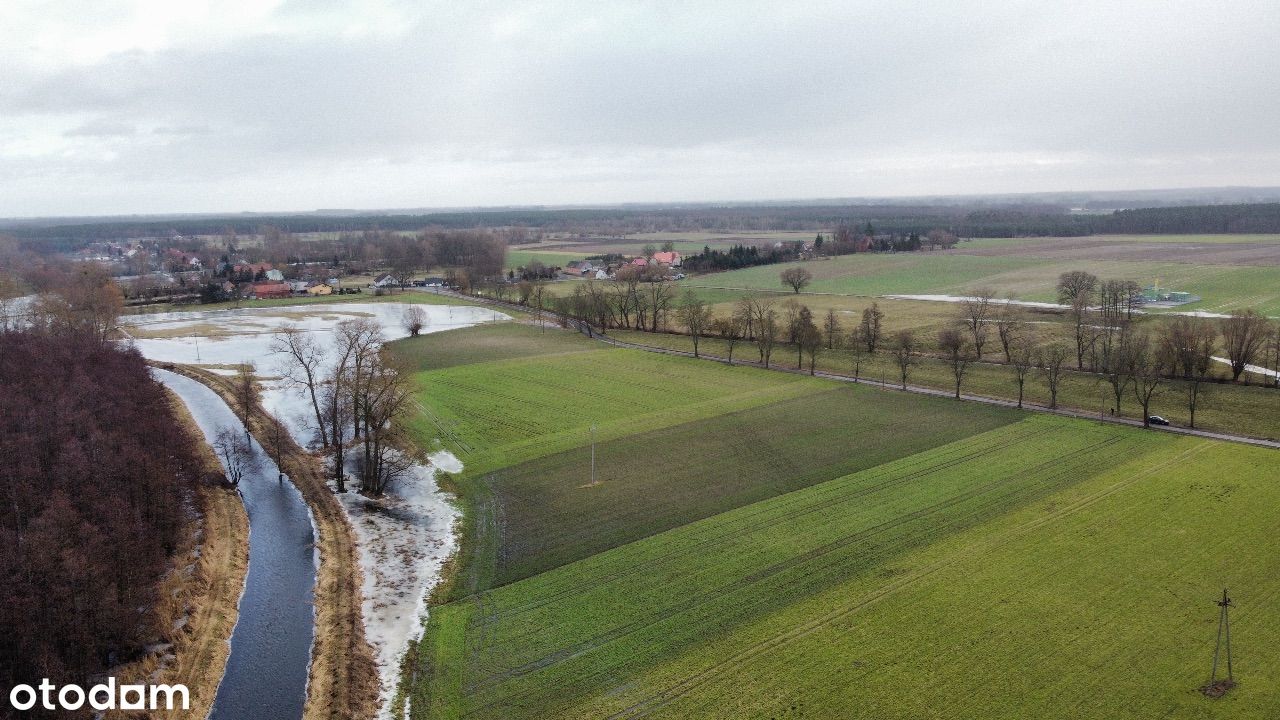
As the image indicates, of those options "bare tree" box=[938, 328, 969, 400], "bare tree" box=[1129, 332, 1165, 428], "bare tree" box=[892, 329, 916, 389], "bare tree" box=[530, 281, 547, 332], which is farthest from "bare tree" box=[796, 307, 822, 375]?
"bare tree" box=[530, 281, 547, 332]

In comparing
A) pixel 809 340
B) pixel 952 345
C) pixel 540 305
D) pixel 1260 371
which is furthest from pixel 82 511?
pixel 540 305

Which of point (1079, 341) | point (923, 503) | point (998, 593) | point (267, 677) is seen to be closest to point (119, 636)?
point (267, 677)

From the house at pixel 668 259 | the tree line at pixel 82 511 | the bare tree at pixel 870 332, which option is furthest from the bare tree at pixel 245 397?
the house at pixel 668 259

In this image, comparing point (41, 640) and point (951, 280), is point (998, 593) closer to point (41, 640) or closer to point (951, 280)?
point (41, 640)

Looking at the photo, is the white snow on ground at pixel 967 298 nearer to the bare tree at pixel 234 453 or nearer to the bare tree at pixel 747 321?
the bare tree at pixel 747 321

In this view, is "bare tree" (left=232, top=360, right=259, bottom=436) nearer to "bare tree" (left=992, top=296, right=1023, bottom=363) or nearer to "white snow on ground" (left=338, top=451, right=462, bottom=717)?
"white snow on ground" (left=338, top=451, right=462, bottom=717)

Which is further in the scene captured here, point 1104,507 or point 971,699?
point 1104,507
